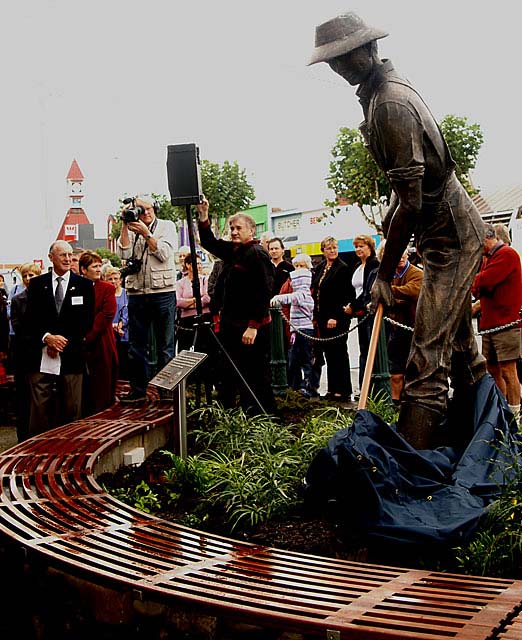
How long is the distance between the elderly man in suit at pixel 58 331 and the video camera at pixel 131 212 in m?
0.57

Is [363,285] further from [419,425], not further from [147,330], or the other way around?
[419,425]

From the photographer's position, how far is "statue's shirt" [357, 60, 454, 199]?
4.88 meters

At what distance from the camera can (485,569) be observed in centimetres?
388

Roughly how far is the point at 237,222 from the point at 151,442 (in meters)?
2.07

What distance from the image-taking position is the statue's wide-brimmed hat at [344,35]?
4.92m

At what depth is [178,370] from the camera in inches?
237

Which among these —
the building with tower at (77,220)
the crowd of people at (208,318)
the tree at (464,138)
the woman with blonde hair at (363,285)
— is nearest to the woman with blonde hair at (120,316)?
the crowd of people at (208,318)

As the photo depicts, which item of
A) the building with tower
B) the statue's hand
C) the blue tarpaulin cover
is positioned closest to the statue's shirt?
the statue's hand

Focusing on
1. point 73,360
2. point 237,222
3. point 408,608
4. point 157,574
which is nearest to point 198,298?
point 237,222

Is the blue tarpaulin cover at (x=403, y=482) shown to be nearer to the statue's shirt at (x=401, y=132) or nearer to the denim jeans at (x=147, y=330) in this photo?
the statue's shirt at (x=401, y=132)

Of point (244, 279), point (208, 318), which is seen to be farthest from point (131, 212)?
point (208, 318)

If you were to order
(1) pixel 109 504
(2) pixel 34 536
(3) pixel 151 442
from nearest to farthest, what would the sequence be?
(2) pixel 34 536
(1) pixel 109 504
(3) pixel 151 442

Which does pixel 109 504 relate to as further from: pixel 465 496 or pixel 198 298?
pixel 198 298

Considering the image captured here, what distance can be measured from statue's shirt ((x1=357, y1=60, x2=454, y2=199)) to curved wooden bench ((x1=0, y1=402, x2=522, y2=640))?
218 centimetres
